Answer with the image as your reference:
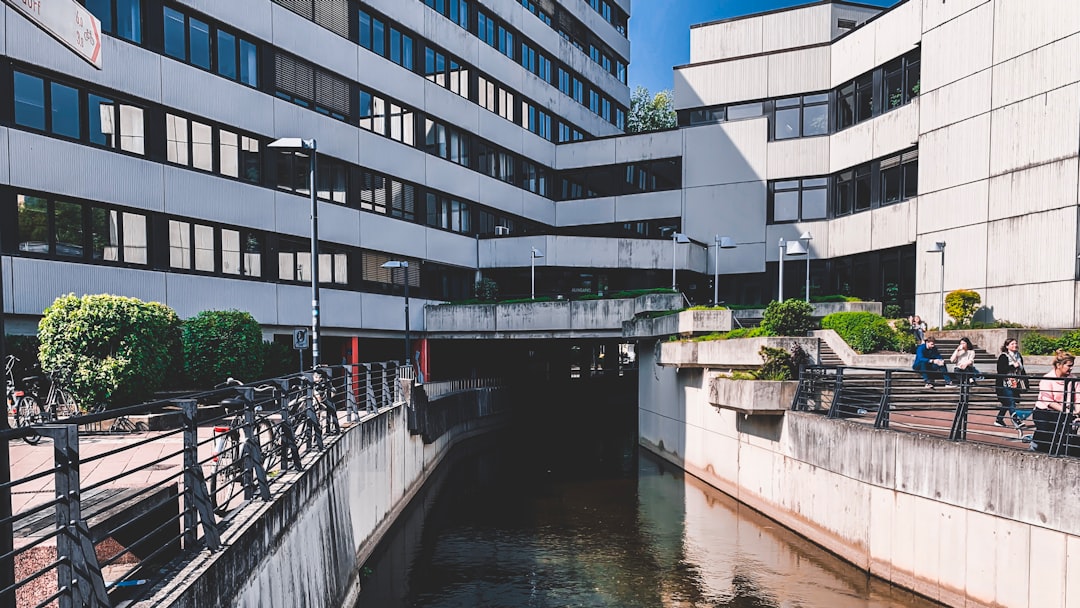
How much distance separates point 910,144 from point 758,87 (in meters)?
8.85

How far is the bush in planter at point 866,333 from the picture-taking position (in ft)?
72.0

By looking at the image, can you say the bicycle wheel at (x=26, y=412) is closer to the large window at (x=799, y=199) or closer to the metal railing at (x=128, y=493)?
the metal railing at (x=128, y=493)

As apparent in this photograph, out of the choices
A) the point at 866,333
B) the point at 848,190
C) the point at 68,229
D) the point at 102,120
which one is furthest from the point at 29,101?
the point at 848,190

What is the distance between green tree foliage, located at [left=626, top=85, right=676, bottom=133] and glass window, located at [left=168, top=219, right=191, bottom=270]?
184ft

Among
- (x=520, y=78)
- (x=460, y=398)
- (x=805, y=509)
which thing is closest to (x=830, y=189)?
(x=520, y=78)

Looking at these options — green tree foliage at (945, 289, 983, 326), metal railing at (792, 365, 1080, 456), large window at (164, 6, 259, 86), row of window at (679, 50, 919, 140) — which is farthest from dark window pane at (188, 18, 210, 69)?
green tree foliage at (945, 289, 983, 326)

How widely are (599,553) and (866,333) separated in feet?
38.0

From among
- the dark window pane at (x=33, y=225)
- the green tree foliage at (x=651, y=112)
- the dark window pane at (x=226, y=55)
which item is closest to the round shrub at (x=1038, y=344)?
the dark window pane at (x=226, y=55)

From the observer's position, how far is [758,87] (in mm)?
35938

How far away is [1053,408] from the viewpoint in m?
11.3

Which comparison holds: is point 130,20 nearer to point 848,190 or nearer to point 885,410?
point 885,410

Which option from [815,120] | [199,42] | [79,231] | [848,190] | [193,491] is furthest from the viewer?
[815,120]

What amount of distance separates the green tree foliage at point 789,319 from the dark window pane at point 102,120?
→ 60.3 ft

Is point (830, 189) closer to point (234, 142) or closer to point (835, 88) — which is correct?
point (835, 88)
